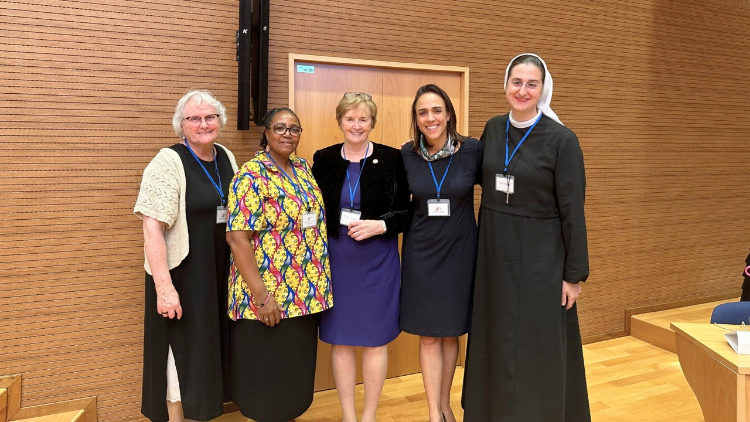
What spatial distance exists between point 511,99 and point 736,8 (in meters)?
3.86

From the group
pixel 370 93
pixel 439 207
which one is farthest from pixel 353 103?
pixel 370 93

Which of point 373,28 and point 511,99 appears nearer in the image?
point 511,99

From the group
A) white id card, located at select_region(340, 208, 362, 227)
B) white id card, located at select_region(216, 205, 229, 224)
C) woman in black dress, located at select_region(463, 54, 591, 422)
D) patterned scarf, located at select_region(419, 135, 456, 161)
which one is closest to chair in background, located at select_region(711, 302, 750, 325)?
woman in black dress, located at select_region(463, 54, 591, 422)

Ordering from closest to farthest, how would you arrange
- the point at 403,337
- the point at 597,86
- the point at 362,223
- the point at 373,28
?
the point at 362,223 < the point at 373,28 < the point at 403,337 < the point at 597,86

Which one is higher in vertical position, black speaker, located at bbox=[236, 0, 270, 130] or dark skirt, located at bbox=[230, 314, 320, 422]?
black speaker, located at bbox=[236, 0, 270, 130]

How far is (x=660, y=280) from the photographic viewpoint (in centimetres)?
458

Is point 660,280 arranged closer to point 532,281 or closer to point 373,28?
point 532,281

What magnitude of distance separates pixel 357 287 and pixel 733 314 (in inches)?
71.2

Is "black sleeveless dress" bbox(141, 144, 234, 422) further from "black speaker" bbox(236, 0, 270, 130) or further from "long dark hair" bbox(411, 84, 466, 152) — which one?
"long dark hair" bbox(411, 84, 466, 152)

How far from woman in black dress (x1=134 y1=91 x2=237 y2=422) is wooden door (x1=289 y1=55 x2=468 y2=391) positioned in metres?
0.87

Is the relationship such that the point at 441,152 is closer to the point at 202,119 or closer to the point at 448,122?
the point at 448,122

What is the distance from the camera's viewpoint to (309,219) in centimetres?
232

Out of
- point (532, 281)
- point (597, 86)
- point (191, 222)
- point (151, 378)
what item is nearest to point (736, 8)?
point (597, 86)

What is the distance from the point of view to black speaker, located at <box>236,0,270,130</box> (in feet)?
9.18
